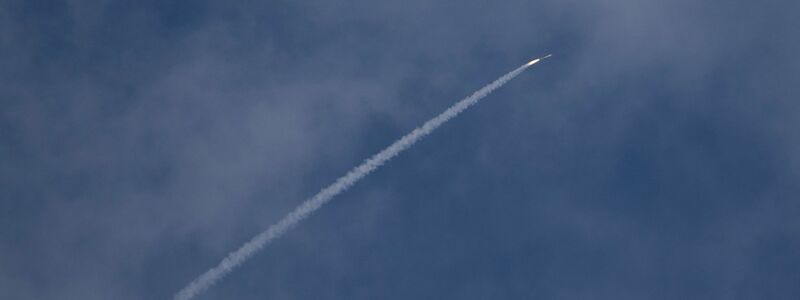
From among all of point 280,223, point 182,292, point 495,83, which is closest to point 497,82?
point 495,83

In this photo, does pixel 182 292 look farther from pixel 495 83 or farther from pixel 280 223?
pixel 495 83

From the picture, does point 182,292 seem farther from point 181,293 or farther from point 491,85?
point 491,85

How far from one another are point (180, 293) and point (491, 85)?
88.9 m

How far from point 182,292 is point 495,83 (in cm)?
8969

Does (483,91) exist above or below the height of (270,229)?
above

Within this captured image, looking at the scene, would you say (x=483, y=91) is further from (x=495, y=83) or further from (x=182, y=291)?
(x=182, y=291)

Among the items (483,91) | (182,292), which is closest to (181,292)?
(182,292)

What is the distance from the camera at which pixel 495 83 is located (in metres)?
106

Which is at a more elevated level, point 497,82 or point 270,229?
point 497,82

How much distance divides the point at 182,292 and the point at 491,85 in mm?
88450

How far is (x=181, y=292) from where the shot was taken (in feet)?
327

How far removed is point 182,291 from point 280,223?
28.0 m

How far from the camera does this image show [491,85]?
105125 millimetres

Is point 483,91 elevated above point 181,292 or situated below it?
above
